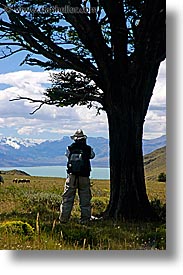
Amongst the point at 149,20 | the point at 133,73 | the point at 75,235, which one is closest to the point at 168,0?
the point at 149,20

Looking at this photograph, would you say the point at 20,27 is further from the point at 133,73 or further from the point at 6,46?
the point at 133,73

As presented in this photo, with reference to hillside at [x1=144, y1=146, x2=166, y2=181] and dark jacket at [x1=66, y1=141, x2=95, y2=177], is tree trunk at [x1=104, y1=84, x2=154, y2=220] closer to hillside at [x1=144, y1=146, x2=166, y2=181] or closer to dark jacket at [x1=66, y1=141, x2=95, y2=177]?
hillside at [x1=144, y1=146, x2=166, y2=181]

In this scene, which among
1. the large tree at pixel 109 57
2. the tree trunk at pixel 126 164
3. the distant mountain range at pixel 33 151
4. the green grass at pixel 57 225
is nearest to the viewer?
the green grass at pixel 57 225

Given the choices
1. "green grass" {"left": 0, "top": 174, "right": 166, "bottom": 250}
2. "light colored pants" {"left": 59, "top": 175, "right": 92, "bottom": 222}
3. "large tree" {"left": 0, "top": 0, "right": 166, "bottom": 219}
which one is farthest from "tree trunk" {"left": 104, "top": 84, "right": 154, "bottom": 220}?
"light colored pants" {"left": 59, "top": 175, "right": 92, "bottom": 222}

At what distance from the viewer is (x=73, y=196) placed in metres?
6.15

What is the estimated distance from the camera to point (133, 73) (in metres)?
6.40

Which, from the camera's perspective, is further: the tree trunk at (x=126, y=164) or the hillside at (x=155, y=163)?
the tree trunk at (x=126, y=164)

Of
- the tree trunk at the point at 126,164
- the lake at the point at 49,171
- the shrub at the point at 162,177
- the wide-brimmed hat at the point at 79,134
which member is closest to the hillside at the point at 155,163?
the shrub at the point at 162,177

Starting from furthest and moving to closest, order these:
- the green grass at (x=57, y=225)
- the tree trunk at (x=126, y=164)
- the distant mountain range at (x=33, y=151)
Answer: the tree trunk at (x=126, y=164) → the distant mountain range at (x=33, y=151) → the green grass at (x=57, y=225)

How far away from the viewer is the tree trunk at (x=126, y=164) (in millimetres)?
6297

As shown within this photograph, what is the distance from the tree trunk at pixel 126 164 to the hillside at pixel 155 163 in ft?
0.45

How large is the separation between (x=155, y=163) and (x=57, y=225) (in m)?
0.91

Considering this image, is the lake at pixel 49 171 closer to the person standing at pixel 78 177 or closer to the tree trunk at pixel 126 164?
the person standing at pixel 78 177

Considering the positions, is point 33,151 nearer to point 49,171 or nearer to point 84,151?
point 49,171
